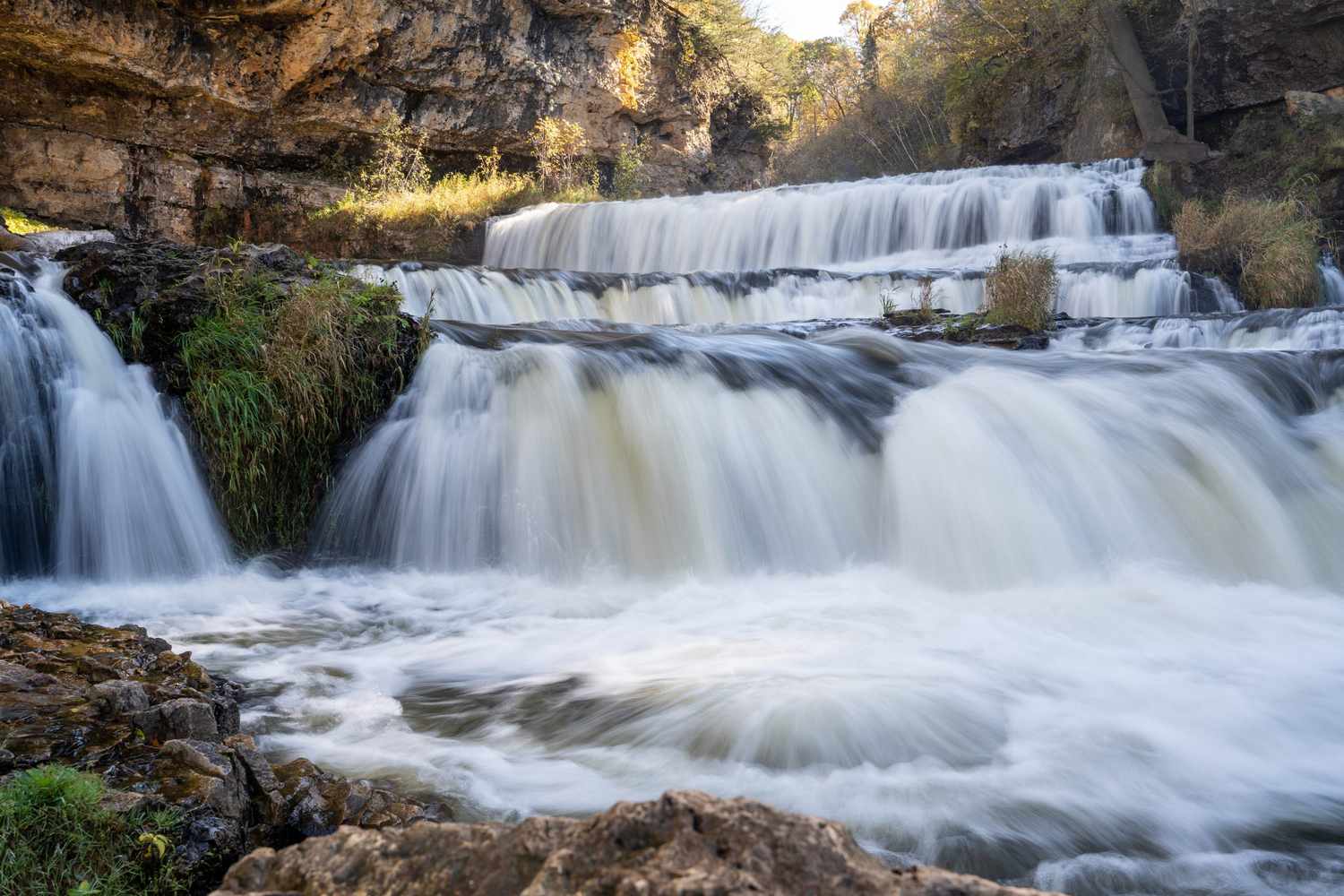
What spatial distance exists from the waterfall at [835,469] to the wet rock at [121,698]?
2776 mm

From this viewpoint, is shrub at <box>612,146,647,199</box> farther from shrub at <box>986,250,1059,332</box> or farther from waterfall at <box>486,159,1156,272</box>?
shrub at <box>986,250,1059,332</box>

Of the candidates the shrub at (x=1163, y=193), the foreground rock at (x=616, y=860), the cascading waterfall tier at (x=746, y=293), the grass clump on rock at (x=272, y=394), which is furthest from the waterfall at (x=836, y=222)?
the foreground rock at (x=616, y=860)

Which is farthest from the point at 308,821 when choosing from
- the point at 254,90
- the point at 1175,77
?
the point at 1175,77

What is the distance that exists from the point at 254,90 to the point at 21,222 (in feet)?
11.4

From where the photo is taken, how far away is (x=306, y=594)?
14.3ft

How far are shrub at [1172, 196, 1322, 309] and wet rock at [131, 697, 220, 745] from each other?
937cm

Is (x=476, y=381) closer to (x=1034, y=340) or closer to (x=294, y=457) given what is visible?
(x=294, y=457)

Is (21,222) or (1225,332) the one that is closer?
(1225,332)

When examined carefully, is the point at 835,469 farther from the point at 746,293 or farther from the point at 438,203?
the point at 438,203

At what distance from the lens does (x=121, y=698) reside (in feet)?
6.41

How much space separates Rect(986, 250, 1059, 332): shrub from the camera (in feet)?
25.4

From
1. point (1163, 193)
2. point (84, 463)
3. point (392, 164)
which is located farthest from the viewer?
point (392, 164)

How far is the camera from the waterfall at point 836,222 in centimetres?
1172

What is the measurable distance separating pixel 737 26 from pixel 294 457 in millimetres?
17986
